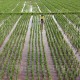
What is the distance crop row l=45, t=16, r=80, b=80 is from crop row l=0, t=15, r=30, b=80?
5.32 feet

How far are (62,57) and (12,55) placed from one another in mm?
2348

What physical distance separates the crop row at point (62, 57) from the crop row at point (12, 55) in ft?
Result: 5.32

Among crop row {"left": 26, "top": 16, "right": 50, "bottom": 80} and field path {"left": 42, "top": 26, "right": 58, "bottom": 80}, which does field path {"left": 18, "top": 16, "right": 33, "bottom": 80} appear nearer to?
crop row {"left": 26, "top": 16, "right": 50, "bottom": 80}

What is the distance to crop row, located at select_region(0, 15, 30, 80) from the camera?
979 centimetres

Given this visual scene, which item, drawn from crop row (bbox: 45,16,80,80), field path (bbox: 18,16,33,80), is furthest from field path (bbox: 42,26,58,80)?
field path (bbox: 18,16,33,80)

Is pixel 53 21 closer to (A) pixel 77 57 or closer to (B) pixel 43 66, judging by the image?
(A) pixel 77 57

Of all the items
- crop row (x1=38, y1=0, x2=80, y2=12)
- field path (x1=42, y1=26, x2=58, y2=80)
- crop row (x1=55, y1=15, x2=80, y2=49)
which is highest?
field path (x1=42, y1=26, x2=58, y2=80)

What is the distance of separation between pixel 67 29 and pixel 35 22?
3968 mm

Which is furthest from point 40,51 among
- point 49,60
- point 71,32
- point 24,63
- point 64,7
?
point 64,7

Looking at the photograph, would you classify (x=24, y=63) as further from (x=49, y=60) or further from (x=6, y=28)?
(x=6, y=28)

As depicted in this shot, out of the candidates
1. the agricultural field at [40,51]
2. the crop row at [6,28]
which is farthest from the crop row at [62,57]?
the crop row at [6,28]

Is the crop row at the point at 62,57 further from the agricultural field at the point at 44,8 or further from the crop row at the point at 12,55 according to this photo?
the agricultural field at the point at 44,8

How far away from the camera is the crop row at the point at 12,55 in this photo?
32.1 feet

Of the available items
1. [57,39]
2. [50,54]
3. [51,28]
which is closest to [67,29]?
[51,28]
